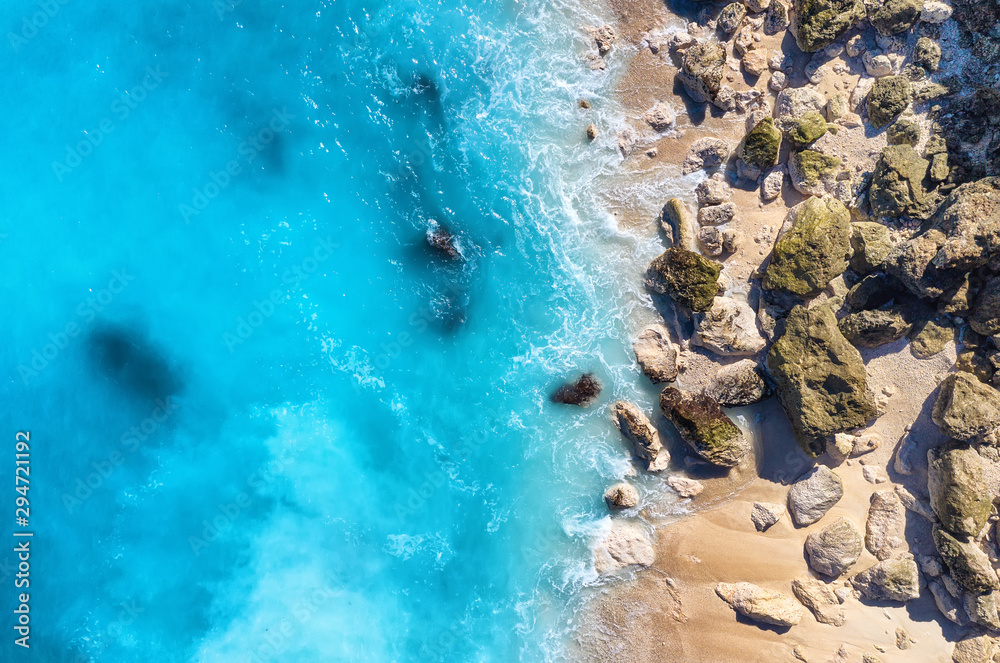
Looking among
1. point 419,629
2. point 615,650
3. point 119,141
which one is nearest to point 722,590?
point 615,650

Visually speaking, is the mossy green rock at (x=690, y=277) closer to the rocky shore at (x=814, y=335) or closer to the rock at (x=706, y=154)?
the rocky shore at (x=814, y=335)

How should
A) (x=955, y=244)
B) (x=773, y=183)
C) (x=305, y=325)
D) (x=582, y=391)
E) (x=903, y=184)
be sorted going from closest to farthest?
(x=955, y=244), (x=903, y=184), (x=773, y=183), (x=582, y=391), (x=305, y=325)

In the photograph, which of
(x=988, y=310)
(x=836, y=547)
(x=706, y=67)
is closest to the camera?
(x=988, y=310)

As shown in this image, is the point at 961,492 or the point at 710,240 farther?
the point at 710,240

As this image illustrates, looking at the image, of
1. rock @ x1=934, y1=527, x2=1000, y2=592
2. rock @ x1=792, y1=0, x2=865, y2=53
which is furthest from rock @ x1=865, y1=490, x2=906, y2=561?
rock @ x1=792, y1=0, x2=865, y2=53

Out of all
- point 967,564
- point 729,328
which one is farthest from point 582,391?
point 967,564

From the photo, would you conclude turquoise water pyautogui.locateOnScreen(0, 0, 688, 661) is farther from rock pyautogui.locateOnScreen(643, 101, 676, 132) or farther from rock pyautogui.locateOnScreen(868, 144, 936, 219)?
rock pyautogui.locateOnScreen(868, 144, 936, 219)

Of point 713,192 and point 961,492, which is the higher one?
point 713,192

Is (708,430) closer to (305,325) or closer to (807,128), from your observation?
(807,128)
